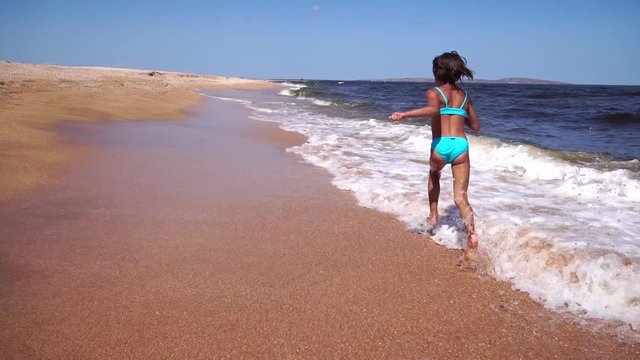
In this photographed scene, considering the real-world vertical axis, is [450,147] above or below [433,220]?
above

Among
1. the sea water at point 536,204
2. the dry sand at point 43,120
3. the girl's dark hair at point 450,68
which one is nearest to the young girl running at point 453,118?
the girl's dark hair at point 450,68

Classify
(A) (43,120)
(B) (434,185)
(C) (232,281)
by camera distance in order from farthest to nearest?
(A) (43,120) → (B) (434,185) → (C) (232,281)

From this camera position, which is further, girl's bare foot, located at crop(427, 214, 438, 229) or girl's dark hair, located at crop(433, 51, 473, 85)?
girl's bare foot, located at crop(427, 214, 438, 229)

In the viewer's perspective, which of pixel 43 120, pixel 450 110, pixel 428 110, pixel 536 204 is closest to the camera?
pixel 428 110

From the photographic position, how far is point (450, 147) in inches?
135

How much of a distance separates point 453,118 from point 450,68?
392mm

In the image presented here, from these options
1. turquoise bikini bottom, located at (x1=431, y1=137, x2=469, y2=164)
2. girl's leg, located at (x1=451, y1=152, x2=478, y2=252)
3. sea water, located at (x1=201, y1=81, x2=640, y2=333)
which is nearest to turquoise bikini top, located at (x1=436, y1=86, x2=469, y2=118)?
turquoise bikini bottom, located at (x1=431, y1=137, x2=469, y2=164)

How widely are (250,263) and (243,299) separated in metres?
0.51

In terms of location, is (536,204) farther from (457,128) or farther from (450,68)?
(450,68)

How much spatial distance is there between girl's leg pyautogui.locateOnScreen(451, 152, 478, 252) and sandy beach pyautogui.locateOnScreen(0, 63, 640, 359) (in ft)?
0.77

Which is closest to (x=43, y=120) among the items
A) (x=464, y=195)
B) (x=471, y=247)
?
(x=464, y=195)

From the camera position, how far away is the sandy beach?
2.19 metres

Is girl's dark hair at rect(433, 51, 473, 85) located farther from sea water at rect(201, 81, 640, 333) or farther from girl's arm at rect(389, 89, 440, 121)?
sea water at rect(201, 81, 640, 333)

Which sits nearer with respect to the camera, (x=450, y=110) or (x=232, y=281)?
(x=232, y=281)
